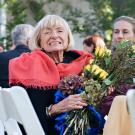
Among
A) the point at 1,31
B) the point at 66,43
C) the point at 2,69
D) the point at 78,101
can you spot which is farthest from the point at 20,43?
the point at 1,31

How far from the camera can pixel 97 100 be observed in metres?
3.76

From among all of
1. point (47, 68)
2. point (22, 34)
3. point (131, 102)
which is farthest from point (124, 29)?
point (131, 102)

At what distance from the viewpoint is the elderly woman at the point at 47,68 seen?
410 cm

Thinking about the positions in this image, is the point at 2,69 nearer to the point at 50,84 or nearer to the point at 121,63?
the point at 50,84

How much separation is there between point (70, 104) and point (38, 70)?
448mm

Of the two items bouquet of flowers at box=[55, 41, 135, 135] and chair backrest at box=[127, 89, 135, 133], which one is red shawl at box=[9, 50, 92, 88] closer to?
bouquet of flowers at box=[55, 41, 135, 135]

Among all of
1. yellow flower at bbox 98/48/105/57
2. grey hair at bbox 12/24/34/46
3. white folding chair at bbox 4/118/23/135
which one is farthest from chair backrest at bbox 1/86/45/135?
grey hair at bbox 12/24/34/46

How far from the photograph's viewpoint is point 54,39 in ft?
14.2

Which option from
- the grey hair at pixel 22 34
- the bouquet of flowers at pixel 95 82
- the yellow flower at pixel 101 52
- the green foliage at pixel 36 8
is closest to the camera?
the bouquet of flowers at pixel 95 82

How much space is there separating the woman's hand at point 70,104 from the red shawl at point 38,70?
0.73ft

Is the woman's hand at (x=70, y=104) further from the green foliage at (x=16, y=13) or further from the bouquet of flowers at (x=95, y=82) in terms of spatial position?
the green foliage at (x=16, y=13)

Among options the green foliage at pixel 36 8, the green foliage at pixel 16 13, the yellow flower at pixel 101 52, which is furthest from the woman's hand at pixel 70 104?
the green foliage at pixel 36 8

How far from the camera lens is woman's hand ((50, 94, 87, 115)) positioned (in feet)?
12.5

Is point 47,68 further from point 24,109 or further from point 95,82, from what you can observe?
point 24,109
